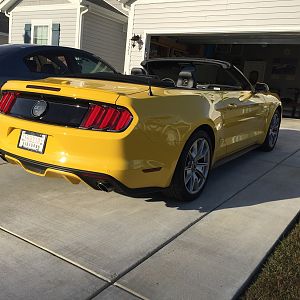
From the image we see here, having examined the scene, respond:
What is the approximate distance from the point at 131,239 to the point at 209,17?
9.55m

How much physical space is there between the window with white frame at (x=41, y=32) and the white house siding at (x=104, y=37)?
172cm

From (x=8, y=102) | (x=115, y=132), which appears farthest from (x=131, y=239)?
(x=8, y=102)

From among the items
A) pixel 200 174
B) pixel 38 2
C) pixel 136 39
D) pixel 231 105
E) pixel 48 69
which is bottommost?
pixel 200 174

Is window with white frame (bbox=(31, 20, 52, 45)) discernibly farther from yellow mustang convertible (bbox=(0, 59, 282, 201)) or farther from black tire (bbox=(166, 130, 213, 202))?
black tire (bbox=(166, 130, 213, 202))

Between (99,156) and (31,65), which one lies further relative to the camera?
(31,65)

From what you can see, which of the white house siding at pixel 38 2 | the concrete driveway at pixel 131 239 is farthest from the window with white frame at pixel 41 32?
the concrete driveway at pixel 131 239

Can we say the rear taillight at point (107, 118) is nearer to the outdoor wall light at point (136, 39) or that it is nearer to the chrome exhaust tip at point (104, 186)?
the chrome exhaust tip at point (104, 186)

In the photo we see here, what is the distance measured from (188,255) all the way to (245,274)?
423 millimetres

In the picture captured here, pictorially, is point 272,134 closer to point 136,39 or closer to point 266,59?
point 136,39

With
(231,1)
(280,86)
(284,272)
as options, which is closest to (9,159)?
(284,272)

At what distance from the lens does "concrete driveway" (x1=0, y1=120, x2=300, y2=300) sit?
2.40m

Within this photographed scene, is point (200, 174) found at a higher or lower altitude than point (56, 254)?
higher

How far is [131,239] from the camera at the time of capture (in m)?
2.99

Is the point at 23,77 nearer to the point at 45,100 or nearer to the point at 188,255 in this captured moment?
the point at 45,100
